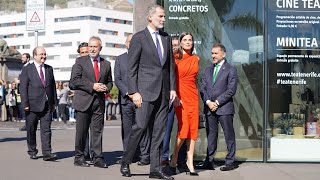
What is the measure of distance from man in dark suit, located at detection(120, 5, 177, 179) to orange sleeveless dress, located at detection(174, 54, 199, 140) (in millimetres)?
508

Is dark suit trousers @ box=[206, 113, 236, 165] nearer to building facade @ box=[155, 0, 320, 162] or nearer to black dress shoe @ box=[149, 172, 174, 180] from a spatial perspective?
building facade @ box=[155, 0, 320, 162]

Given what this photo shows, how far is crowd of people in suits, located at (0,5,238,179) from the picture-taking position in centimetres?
759

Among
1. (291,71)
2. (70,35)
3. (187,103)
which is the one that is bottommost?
(187,103)

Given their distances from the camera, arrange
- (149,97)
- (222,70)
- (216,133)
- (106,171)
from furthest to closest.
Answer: (216,133) < (222,70) < (106,171) < (149,97)

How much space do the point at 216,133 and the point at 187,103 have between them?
1.05m

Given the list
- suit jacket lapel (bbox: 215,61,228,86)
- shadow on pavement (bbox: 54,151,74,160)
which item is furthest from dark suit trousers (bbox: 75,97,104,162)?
suit jacket lapel (bbox: 215,61,228,86)

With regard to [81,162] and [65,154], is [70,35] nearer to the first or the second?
[65,154]

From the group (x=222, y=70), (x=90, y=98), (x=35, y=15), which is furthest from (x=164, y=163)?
(x=35, y=15)

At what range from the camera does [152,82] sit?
7547 mm

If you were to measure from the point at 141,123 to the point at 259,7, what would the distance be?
10.7 feet

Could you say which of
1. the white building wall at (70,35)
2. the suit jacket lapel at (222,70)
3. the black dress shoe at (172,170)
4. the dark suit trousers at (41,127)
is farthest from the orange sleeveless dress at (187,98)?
the white building wall at (70,35)

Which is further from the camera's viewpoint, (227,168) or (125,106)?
(125,106)

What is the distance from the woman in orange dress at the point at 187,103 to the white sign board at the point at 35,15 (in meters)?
9.11

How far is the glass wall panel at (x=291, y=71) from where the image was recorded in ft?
31.7
